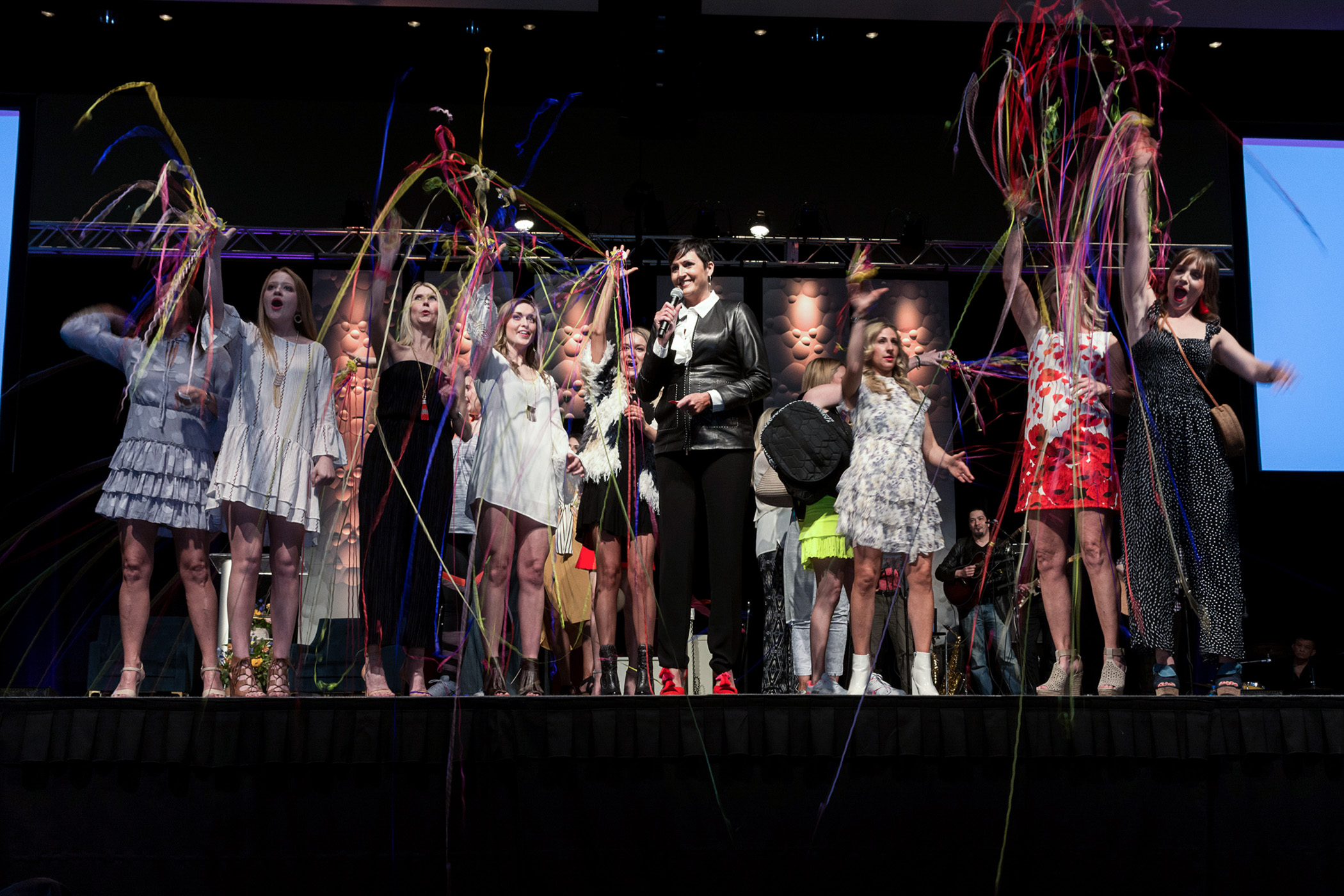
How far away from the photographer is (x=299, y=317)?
3.95 m

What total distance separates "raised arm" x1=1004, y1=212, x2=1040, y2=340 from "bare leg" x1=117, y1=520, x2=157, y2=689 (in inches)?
122

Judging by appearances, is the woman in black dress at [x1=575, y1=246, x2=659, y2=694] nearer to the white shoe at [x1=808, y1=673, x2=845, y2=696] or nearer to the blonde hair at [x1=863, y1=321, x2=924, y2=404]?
the white shoe at [x1=808, y1=673, x2=845, y2=696]

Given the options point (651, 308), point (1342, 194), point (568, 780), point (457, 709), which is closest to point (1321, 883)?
point (568, 780)

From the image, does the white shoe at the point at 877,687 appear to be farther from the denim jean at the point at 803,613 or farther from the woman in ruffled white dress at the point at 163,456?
the woman in ruffled white dress at the point at 163,456

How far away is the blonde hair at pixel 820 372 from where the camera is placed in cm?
468

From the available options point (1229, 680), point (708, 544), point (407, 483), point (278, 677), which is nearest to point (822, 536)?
point (708, 544)

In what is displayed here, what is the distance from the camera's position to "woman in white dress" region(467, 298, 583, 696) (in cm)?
382

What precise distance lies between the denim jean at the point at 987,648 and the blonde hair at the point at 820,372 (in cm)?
273

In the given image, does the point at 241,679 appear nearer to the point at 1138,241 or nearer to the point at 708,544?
the point at 708,544

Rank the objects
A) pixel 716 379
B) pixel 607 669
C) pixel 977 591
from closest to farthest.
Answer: pixel 716 379
pixel 607 669
pixel 977 591

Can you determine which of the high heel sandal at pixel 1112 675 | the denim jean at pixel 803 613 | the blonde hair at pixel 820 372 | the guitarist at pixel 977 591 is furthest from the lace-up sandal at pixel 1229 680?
the guitarist at pixel 977 591

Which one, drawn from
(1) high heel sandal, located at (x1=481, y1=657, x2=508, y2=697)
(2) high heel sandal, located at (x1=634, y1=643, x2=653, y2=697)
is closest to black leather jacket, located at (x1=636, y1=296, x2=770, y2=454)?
(2) high heel sandal, located at (x1=634, y1=643, x2=653, y2=697)

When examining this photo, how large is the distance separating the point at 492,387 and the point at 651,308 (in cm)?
454

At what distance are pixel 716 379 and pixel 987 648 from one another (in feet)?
13.4
